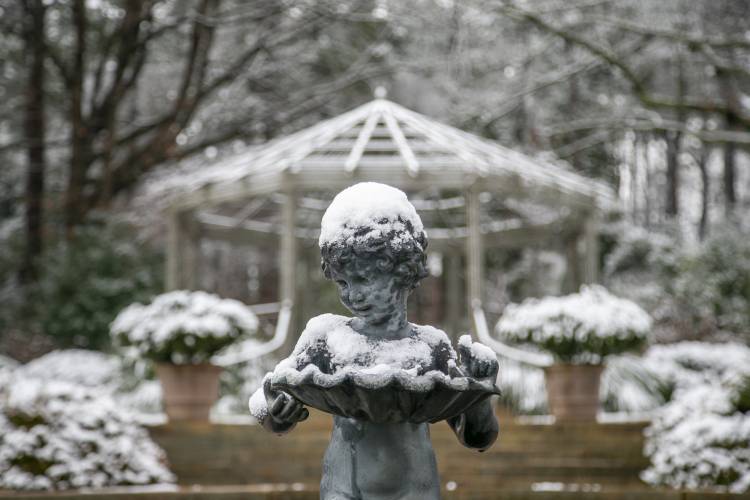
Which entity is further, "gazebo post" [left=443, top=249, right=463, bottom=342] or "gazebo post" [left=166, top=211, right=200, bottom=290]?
"gazebo post" [left=443, top=249, right=463, bottom=342]

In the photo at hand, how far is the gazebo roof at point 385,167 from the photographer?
1039 centimetres

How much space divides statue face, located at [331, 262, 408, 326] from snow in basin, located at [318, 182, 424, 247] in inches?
3.6

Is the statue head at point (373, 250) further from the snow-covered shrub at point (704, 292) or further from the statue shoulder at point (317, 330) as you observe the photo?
the snow-covered shrub at point (704, 292)

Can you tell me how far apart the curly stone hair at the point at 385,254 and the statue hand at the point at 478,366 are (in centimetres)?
28

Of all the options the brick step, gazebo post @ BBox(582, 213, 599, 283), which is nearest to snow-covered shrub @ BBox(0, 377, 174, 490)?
the brick step

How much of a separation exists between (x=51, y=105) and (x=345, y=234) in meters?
16.0

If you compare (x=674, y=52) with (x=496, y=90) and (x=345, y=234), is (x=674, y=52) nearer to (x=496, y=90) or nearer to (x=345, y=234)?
(x=496, y=90)

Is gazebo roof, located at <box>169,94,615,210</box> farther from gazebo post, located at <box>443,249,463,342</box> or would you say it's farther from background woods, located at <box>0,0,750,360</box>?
gazebo post, located at <box>443,249,463,342</box>

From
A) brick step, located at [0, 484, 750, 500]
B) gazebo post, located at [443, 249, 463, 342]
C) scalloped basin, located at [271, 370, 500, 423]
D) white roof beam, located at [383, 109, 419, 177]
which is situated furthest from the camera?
gazebo post, located at [443, 249, 463, 342]

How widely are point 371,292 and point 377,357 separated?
0.18 meters

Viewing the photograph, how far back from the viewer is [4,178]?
19094 mm

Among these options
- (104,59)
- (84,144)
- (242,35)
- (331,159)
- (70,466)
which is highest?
(242,35)

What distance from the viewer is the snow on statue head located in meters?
2.55

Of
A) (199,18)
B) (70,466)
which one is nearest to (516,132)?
(199,18)
